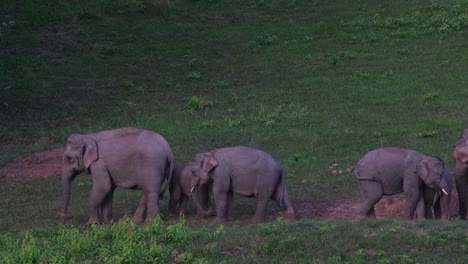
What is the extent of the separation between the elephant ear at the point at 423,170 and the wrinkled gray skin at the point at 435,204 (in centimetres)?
29

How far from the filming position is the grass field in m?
11.1

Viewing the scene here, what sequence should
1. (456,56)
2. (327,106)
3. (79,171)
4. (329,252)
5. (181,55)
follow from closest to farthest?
1. (329,252)
2. (79,171)
3. (327,106)
4. (456,56)
5. (181,55)

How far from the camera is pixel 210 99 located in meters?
22.4

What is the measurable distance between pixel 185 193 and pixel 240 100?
7687 mm

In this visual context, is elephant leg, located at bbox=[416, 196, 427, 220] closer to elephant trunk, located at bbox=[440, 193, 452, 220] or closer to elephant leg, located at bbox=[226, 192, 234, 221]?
elephant trunk, located at bbox=[440, 193, 452, 220]

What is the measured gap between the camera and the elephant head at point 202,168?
14076 mm

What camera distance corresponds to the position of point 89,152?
14.2 metres

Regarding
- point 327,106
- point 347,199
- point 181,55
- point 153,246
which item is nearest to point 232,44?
point 181,55

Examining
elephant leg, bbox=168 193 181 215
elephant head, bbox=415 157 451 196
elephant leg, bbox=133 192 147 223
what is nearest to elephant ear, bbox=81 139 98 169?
elephant leg, bbox=133 192 147 223

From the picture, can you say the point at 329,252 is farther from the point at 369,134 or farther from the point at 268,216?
the point at 369,134

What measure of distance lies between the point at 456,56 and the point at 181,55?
6902mm

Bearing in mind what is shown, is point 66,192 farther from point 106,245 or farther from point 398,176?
point 398,176

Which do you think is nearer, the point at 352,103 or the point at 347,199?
the point at 347,199

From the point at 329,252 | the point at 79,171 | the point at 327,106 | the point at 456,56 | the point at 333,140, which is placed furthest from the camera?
the point at 456,56
